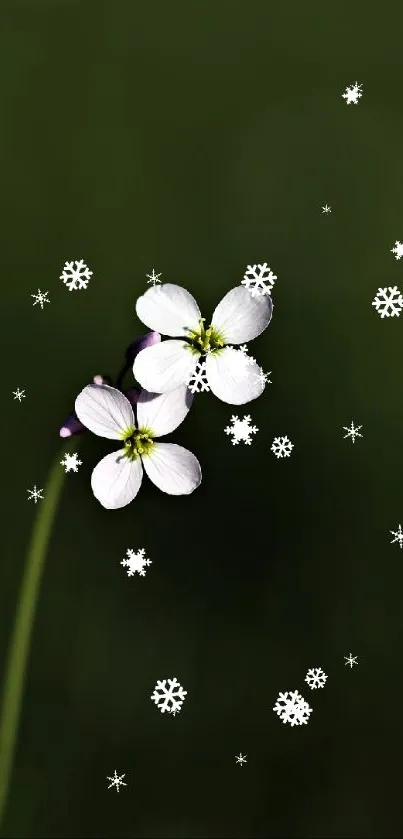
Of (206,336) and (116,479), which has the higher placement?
(206,336)

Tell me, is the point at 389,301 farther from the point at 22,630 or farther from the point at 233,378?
the point at 22,630

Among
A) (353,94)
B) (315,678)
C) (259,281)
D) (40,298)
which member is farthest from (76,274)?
(315,678)

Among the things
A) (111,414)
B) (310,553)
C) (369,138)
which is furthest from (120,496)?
(369,138)

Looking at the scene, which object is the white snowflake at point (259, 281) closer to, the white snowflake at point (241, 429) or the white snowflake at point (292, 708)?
the white snowflake at point (241, 429)

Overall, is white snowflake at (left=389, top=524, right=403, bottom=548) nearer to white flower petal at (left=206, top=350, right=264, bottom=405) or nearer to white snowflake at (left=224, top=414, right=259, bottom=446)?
white snowflake at (left=224, top=414, right=259, bottom=446)

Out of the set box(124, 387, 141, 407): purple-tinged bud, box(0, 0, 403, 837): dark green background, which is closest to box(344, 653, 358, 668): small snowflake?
box(0, 0, 403, 837): dark green background

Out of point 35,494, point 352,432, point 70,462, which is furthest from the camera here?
point 352,432

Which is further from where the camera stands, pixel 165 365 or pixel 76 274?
pixel 76 274
